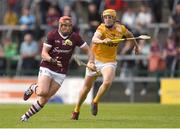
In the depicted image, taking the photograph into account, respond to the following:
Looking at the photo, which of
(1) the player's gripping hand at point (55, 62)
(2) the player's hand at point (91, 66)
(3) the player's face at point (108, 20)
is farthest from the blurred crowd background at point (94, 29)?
(1) the player's gripping hand at point (55, 62)

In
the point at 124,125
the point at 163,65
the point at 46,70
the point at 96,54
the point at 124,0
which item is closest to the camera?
the point at 124,125

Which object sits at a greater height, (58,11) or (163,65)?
(58,11)

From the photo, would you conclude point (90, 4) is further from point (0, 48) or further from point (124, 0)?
point (0, 48)

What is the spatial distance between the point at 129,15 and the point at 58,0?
4055 mm

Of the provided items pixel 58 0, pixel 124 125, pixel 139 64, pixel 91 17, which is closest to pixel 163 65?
pixel 139 64

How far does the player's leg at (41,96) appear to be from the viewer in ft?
58.0

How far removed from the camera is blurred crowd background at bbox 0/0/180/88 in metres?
31.6

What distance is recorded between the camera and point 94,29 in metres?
31.8

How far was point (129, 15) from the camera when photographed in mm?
32031

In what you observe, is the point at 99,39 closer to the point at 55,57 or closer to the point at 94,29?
the point at 55,57

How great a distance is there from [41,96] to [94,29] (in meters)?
14.2

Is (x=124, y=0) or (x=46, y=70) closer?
(x=46, y=70)

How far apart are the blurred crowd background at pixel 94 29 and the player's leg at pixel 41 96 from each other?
1323 centimetres

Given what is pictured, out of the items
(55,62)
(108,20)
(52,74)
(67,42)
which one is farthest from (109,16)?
(55,62)
